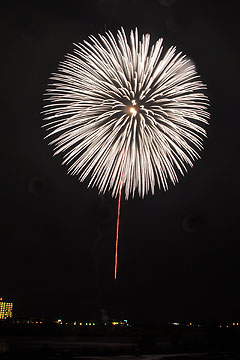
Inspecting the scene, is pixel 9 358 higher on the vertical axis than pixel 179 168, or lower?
lower

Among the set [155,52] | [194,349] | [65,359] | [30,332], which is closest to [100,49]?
[155,52]

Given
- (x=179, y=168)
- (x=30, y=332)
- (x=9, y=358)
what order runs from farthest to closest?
(x=30, y=332), (x=179, y=168), (x=9, y=358)

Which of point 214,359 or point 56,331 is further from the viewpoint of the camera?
point 56,331

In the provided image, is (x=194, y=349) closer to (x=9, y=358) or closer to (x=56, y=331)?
(x=9, y=358)

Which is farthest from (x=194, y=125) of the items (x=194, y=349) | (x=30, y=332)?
(x=30, y=332)

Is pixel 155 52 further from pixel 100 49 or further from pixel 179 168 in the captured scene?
pixel 179 168

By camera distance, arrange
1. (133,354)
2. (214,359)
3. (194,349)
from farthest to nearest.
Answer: (194,349)
(133,354)
(214,359)

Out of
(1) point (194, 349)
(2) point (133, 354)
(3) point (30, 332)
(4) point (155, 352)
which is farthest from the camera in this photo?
(3) point (30, 332)

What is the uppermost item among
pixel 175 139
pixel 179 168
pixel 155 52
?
pixel 155 52

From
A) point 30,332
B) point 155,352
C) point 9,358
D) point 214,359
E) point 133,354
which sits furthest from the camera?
point 30,332
